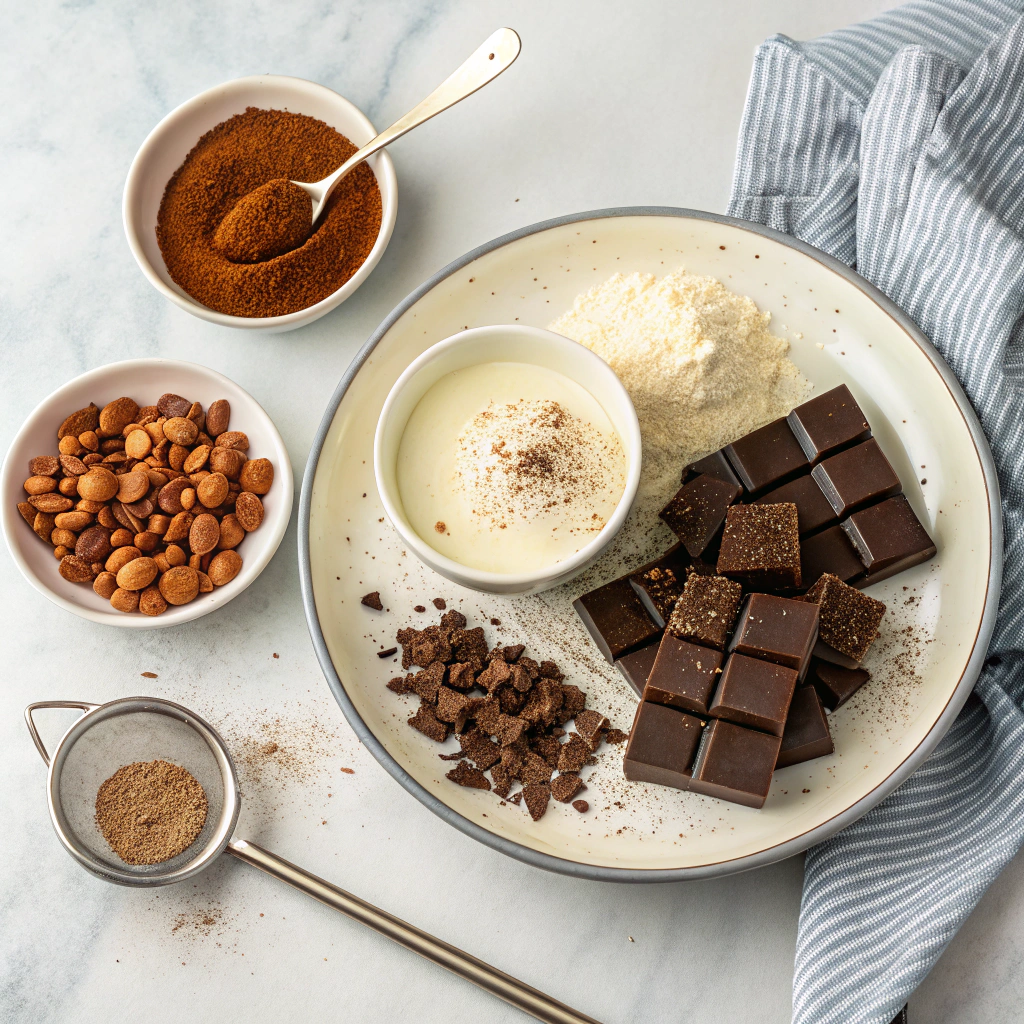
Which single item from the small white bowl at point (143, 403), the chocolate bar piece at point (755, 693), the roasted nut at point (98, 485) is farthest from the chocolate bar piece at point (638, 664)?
the roasted nut at point (98, 485)

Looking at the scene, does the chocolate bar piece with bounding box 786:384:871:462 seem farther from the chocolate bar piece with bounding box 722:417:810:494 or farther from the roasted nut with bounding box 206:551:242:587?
the roasted nut with bounding box 206:551:242:587

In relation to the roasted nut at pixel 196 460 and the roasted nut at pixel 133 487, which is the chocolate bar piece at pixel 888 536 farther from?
the roasted nut at pixel 133 487

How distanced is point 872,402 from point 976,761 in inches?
27.5

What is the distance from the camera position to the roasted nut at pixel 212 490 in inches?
68.2

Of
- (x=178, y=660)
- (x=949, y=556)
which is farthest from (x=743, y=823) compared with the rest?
(x=178, y=660)

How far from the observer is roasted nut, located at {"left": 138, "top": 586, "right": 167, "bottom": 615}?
67.2 inches

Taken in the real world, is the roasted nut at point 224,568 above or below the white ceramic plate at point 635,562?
above

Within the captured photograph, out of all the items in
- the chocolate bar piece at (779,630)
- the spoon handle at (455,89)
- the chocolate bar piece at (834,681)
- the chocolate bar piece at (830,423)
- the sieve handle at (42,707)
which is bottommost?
the chocolate bar piece at (834,681)

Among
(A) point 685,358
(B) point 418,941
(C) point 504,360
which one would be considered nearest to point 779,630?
(A) point 685,358

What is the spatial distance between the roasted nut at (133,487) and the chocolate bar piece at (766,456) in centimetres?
113

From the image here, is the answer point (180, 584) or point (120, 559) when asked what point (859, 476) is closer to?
point (180, 584)

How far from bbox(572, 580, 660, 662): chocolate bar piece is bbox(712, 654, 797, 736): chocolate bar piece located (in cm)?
17

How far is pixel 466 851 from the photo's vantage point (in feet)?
5.64

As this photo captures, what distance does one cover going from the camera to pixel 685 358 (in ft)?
5.18
